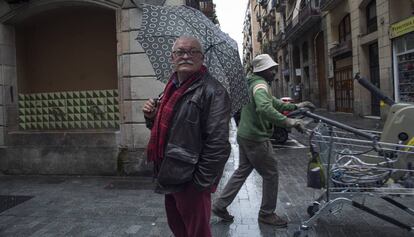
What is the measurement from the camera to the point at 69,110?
8.44 metres

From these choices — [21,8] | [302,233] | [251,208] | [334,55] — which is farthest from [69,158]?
[334,55]

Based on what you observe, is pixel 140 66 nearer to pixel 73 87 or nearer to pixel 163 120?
pixel 73 87

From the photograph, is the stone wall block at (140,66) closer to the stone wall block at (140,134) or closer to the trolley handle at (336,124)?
the stone wall block at (140,134)

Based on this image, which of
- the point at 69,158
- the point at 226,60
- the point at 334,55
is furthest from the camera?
the point at 334,55

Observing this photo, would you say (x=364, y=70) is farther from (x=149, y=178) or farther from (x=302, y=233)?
(x=302, y=233)

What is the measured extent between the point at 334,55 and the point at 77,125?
19.5 m

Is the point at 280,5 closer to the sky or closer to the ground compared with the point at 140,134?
closer to the sky

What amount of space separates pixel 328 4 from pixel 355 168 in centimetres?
2198

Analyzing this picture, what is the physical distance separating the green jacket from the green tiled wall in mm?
3887

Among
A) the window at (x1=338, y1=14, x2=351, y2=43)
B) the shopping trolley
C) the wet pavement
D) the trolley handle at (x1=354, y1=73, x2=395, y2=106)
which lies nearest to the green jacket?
the shopping trolley

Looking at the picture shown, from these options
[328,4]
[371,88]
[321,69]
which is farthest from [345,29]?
[371,88]

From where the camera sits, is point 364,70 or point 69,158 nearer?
point 69,158

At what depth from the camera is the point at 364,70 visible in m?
20.6

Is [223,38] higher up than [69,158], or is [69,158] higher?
[223,38]
